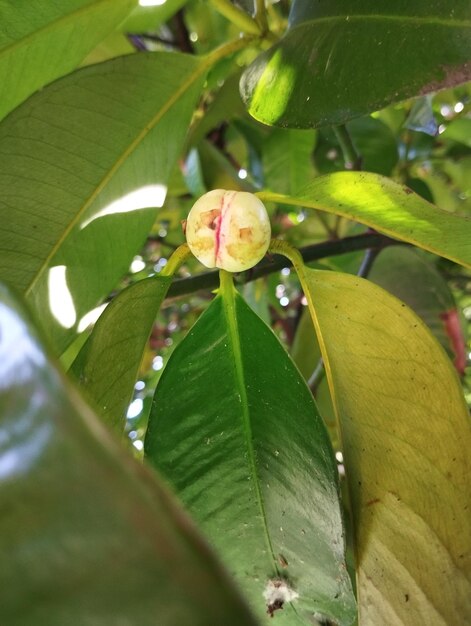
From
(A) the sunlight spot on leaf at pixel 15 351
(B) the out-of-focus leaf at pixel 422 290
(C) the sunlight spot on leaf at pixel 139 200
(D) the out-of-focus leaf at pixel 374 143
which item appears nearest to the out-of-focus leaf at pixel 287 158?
(D) the out-of-focus leaf at pixel 374 143

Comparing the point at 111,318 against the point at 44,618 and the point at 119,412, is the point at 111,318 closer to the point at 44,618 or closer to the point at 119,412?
the point at 119,412

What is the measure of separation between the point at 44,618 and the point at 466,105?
1061 mm

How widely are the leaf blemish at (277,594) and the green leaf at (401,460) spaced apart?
0.16 feet

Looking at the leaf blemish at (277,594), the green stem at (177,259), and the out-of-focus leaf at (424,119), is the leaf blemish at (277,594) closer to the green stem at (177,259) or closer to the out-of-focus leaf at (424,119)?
the green stem at (177,259)

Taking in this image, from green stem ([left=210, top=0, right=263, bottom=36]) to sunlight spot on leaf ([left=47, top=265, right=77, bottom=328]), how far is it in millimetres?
270

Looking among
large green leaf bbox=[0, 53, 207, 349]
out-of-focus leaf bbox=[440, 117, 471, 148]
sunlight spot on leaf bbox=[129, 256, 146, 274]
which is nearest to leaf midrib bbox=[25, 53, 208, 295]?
large green leaf bbox=[0, 53, 207, 349]

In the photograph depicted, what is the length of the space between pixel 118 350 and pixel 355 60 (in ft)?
0.86

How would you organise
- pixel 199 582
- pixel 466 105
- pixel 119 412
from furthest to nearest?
pixel 466 105
pixel 119 412
pixel 199 582

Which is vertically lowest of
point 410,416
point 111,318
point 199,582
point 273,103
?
point 199,582

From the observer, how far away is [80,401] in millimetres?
147

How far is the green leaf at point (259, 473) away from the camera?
0.43 meters

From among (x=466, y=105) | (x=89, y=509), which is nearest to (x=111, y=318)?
(x=89, y=509)

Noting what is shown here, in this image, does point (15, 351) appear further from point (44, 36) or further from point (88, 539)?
point (44, 36)

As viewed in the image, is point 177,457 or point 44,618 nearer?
point 44,618
